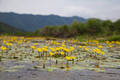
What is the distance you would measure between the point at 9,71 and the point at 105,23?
44.0 metres

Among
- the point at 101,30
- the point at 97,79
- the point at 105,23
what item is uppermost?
the point at 105,23

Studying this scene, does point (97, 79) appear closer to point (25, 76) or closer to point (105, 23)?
point (25, 76)

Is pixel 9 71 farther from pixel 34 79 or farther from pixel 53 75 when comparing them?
pixel 53 75

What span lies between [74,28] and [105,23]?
10397 millimetres

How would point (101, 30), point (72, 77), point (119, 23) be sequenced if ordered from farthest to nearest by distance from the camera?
point (119, 23)
point (101, 30)
point (72, 77)

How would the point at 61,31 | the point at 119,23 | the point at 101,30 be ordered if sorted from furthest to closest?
the point at 61,31, the point at 119,23, the point at 101,30

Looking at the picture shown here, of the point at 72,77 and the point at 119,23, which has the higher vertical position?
the point at 119,23

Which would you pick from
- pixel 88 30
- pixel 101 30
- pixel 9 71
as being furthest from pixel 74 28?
pixel 9 71

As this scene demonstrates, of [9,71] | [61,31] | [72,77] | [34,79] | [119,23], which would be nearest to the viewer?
[34,79]

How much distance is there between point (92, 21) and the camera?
136 ft

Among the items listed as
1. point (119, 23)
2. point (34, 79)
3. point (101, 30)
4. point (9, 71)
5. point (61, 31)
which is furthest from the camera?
point (61, 31)

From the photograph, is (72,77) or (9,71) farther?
(9,71)

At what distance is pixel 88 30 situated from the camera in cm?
4200

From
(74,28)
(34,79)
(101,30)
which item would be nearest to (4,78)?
(34,79)
